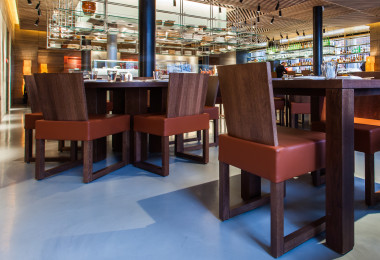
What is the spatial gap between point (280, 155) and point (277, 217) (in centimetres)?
27

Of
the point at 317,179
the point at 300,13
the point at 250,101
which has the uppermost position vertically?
the point at 300,13

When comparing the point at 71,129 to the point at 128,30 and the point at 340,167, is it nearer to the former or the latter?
the point at 340,167

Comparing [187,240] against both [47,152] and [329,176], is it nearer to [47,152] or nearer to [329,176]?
[329,176]

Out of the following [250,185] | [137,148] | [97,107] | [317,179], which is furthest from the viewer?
[97,107]

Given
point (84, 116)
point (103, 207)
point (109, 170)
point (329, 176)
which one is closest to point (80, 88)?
point (84, 116)

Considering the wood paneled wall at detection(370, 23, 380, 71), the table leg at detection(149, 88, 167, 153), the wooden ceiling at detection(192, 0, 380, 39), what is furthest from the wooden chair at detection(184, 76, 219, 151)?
the wood paneled wall at detection(370, 23, 380, 71)

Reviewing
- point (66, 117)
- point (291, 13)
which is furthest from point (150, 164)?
point (291, 13)

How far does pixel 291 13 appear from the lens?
8.88 metres

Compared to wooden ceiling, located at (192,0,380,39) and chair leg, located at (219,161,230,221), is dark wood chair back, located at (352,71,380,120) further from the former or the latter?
wooden ceiling, located at (192,0,380,39)

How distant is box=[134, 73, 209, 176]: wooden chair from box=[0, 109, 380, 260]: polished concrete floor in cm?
32

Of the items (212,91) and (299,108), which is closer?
(212,91)

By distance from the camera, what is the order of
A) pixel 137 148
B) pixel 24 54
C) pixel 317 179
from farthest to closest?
pixel 24 54 < pixel 137 148 < pixel 317 179

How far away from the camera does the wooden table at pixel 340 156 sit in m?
1.21

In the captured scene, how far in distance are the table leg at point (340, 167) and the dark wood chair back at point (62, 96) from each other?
1.78 meters
